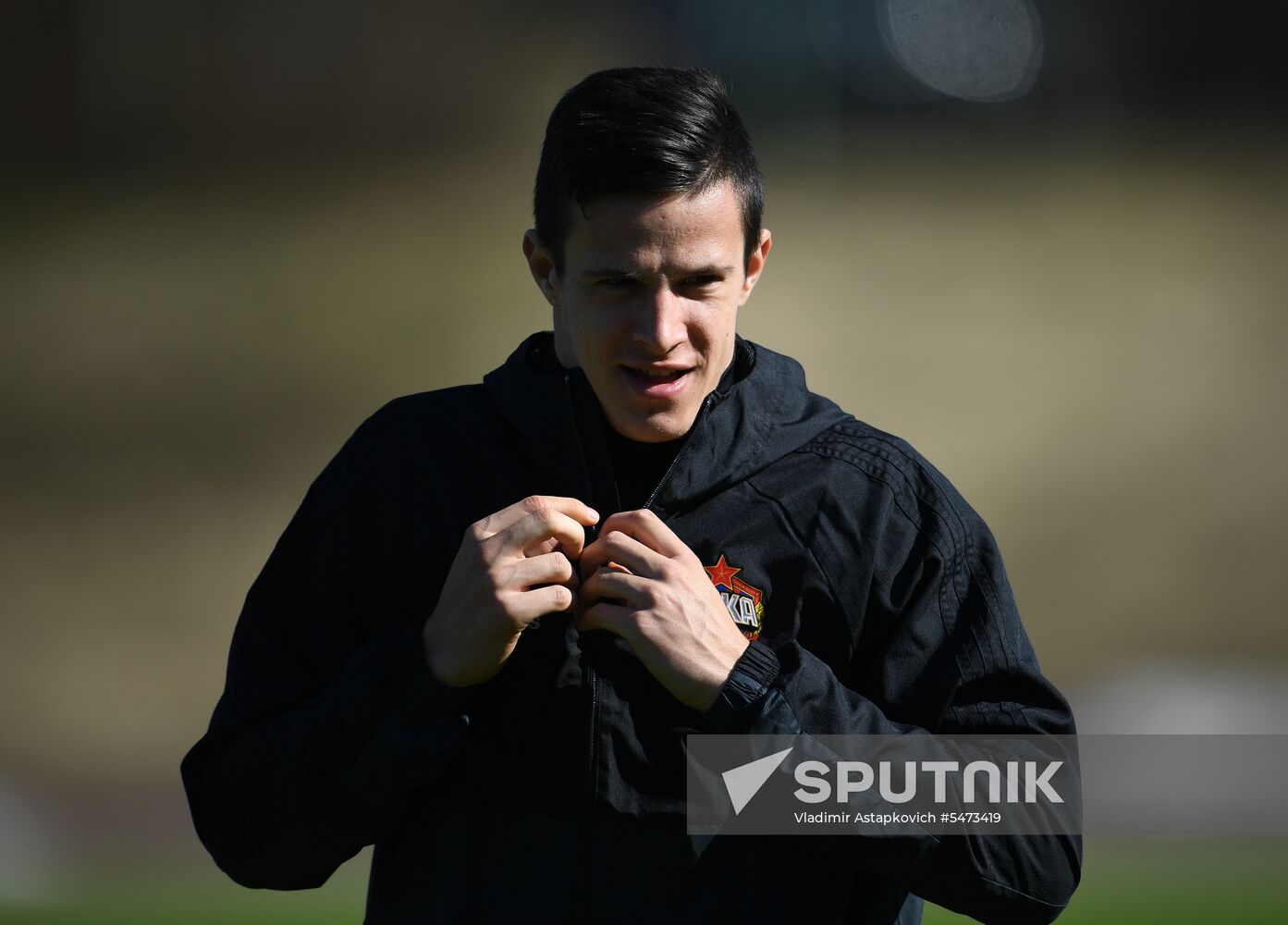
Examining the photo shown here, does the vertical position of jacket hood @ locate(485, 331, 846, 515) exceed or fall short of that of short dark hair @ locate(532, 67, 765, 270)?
it falls short

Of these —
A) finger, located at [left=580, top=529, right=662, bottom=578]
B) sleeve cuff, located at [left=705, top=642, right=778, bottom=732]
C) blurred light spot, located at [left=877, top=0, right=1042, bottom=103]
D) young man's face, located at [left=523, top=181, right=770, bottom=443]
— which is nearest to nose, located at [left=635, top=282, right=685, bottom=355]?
young man's face, located at [left=523, top=181, right=770, bottom=443]

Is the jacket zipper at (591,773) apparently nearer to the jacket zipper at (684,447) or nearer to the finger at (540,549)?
the jacket zipper at (684,447)

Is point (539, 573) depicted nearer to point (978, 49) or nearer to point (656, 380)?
point (656, 380)

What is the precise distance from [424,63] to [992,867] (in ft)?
23.7

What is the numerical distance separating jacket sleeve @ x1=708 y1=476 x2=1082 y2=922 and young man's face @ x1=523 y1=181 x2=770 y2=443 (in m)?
0.25

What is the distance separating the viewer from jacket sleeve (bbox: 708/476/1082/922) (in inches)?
60.2

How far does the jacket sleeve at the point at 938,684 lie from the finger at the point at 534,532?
213 mm

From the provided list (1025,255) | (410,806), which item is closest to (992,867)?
(410,806)

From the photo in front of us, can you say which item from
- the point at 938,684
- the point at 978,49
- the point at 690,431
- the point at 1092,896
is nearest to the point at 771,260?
the point at 978,49

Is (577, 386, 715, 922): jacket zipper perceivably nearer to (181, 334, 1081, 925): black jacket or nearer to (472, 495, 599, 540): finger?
(181, 334, 1081, 925): black jacket

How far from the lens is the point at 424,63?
26.8 feet

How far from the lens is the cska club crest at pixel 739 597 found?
1623 millimetres

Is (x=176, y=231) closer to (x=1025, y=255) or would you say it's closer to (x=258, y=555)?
(x=258, y=555)

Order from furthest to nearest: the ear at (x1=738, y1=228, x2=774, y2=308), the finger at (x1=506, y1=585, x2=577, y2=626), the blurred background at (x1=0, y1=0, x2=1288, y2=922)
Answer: the blurred background at (x1=0, y1=0, x2=1288, y2=922) < the ear at (x1=738, y1=228, x2=774, y2=308) < the finger at (x1=506, y1=585, x2=577, y2=626)
